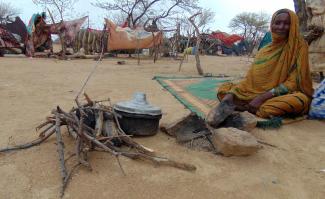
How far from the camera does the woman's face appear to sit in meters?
3.50

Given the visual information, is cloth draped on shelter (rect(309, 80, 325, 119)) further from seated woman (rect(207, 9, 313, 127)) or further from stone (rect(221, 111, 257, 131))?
stone (rect(221, 111, 257, 131))

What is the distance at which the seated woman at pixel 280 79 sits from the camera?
338cm

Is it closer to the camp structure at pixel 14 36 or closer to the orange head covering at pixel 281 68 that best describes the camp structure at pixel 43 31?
the camp structure at pixel 14 36

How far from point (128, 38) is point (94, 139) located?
11470 mm

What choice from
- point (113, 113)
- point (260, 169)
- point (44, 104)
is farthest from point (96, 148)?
point (44, 104)

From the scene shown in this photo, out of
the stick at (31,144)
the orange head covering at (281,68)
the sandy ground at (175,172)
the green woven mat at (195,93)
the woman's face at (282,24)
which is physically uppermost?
the woman's face at (282,24)

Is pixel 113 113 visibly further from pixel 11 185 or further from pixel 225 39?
pixel 225 39

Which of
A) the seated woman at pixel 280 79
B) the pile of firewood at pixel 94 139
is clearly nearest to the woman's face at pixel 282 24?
the seated woman at pixel 280 79

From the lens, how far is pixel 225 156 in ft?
8.11

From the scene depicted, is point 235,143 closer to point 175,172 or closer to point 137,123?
point 175,172

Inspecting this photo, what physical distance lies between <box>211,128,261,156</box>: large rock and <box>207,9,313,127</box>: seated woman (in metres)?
0.78

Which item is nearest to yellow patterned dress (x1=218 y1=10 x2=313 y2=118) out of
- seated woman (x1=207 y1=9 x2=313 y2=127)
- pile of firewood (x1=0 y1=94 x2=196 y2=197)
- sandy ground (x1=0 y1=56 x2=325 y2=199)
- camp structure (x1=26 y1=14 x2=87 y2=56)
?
seated woman (x1=207 y1=9 x2=313 y2=127)

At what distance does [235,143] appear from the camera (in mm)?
2379

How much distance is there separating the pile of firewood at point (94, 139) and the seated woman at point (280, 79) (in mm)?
1197
